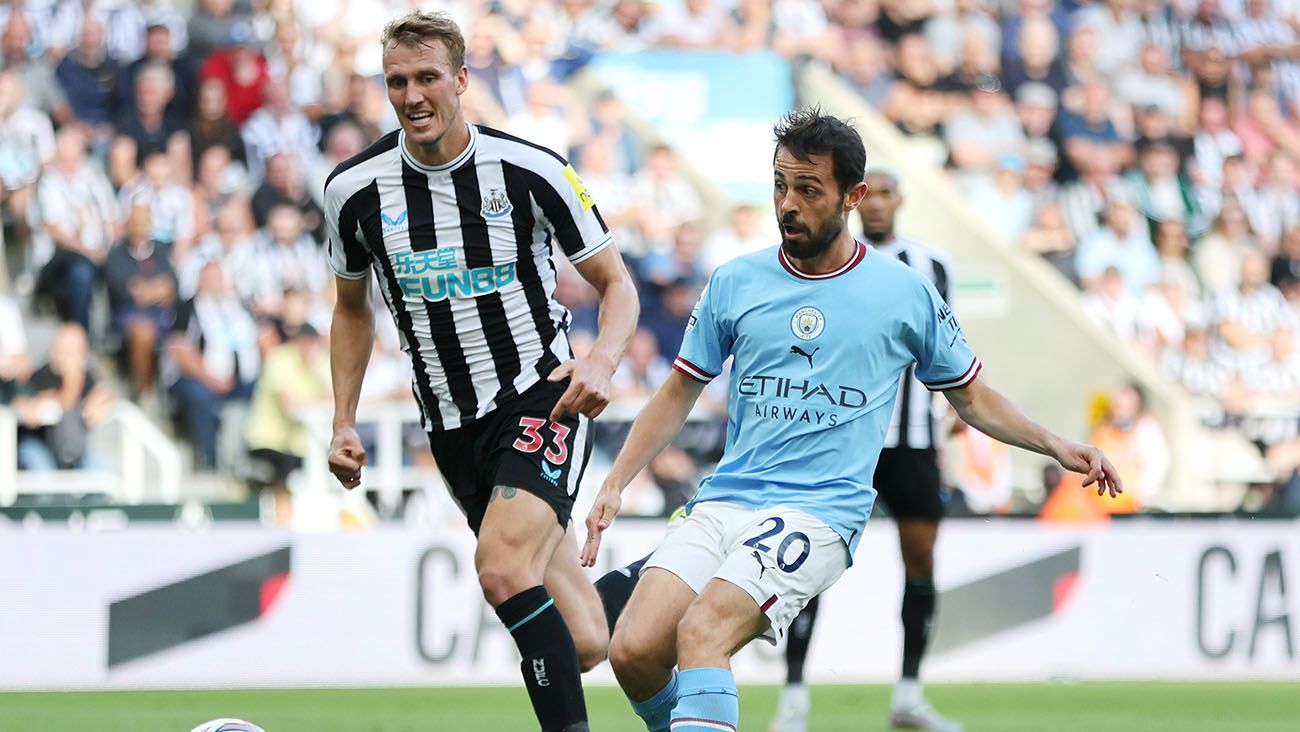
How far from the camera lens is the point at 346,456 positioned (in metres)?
6.27

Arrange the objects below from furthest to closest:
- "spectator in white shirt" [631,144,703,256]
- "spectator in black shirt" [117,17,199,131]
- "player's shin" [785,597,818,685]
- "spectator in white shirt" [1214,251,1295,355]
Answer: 1. "spectator in white shirt" [1214,251,1295,355]
2. "spectator in white shirt" [631,144,703,256]
3. "spectator in black shirt" [117,17,199,131]
4. "player's shin" [785,597,818,685]

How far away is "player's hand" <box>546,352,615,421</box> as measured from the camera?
234 inches

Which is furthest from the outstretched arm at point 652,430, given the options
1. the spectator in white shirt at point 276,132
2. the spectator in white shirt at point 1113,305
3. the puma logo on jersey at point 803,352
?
the spectator in white shirt at point 1113,305

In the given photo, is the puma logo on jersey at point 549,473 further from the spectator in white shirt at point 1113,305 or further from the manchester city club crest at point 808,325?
the spectator in white shirt at point 1113,305

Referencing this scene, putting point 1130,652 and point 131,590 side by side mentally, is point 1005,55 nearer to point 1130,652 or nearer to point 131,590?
point 1130,652

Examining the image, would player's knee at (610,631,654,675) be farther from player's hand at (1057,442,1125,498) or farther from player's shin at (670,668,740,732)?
player's hand at (1057,442,1125,498)

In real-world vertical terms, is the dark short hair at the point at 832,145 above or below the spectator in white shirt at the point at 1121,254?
below

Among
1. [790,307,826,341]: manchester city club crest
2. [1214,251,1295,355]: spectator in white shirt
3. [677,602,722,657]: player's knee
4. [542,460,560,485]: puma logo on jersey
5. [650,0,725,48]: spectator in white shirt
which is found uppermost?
[650,0,725,48]: spectator in white shirt

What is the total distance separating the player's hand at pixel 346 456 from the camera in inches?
246

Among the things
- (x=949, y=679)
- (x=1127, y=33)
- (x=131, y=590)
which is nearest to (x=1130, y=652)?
(x=949, y=679)

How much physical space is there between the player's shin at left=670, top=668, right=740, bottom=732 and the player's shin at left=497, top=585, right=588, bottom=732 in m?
0.72

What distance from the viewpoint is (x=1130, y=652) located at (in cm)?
1184

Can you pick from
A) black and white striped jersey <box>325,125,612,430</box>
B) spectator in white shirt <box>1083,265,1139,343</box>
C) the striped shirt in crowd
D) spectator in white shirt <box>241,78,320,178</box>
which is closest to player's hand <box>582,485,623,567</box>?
black and white striped jersey <box>325,125,612,430</box>

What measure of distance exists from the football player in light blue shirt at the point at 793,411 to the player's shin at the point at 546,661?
0.79 ft
